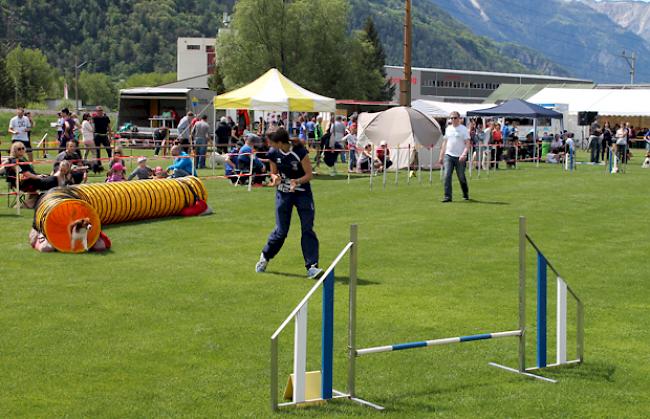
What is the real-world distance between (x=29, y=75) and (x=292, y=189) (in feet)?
442

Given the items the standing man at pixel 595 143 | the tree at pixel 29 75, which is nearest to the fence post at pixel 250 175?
the standing man at pixel 595 143

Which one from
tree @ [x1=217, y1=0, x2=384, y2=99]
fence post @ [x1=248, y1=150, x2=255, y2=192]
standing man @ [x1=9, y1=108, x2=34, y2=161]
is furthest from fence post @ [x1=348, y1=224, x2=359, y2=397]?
tree @ [x1=217, y1=0, x2=384, y2=99]

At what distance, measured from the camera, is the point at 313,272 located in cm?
1198

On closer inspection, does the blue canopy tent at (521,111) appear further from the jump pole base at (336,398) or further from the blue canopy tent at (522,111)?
the jump pole base at (336,398)

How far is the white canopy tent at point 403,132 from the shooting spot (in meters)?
34.4

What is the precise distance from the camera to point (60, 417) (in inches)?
263

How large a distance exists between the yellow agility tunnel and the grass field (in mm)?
403

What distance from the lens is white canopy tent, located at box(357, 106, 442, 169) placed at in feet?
113

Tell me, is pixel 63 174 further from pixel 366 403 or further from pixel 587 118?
pixel 587 118

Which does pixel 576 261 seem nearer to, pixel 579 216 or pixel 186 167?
pixel 579 216

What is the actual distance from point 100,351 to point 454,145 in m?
13.4

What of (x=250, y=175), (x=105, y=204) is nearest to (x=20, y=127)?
(x=250, y=175)

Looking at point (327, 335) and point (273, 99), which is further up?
point (273, 99)

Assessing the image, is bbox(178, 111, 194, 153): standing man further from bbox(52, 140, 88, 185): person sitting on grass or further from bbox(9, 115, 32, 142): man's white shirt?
bbox(52, 140, 88, 185): person sitting on grass
